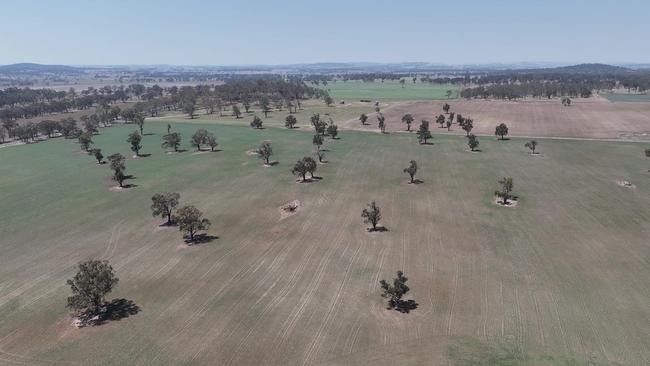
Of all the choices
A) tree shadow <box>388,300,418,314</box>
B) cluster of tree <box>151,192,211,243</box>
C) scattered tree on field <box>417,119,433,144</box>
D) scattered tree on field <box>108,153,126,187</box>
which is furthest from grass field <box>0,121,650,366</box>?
scattered tree on field <box>417,119,433,144</box>

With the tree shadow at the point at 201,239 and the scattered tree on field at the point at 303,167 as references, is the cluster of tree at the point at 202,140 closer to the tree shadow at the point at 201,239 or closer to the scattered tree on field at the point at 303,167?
the scattered tree on field at the point at 303,167

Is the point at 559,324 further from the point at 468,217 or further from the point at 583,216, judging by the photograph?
the point at 583,216

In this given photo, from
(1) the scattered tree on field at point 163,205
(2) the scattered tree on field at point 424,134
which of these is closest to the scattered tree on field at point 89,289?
(1) the scattered tree on field at point 163,205

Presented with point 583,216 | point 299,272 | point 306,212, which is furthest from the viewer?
point 306,212

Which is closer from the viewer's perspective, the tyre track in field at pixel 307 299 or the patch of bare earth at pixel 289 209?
the tyre track in field at pixel 307 299

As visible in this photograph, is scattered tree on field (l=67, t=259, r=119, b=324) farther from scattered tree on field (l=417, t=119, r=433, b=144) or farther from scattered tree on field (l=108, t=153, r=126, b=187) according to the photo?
scattered tree on field (l=417, t=119, r=433, b=144)

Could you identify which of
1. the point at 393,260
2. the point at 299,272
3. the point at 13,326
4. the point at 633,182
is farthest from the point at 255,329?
the point at 633,182
